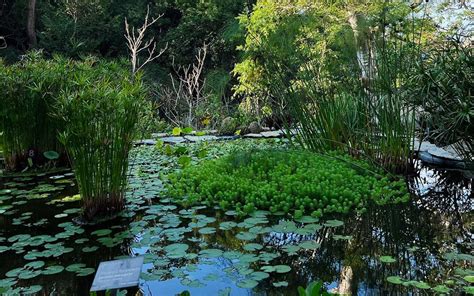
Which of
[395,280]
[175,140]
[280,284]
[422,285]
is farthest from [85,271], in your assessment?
[175,140]

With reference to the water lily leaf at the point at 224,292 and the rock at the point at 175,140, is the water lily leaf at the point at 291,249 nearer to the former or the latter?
the water lily leaf at the point at 224,292

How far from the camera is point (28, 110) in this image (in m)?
5.30

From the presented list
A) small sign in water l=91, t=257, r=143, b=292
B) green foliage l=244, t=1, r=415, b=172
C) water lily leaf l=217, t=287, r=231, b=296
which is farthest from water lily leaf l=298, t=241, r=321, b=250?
green foliage l=244, t=1, r=415, b=172

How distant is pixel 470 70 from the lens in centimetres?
400

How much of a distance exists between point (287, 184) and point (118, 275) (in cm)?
223

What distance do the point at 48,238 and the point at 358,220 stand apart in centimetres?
217

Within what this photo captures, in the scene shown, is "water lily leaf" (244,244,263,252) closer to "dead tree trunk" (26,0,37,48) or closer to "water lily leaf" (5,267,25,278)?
"water lily leaf" (5,267,25,278)

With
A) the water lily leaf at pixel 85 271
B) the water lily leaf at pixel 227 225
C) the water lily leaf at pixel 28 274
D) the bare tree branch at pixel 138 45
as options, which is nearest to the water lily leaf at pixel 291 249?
the water lily leaf at pixel 227 225

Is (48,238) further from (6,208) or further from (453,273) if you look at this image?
(453,273)

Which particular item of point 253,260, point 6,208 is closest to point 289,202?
point 253,260

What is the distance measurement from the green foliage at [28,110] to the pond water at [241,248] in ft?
4.98

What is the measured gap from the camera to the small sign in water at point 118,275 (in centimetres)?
182

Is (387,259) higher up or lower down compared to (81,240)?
lower down

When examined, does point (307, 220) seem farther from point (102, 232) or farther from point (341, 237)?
point (102, 232)
